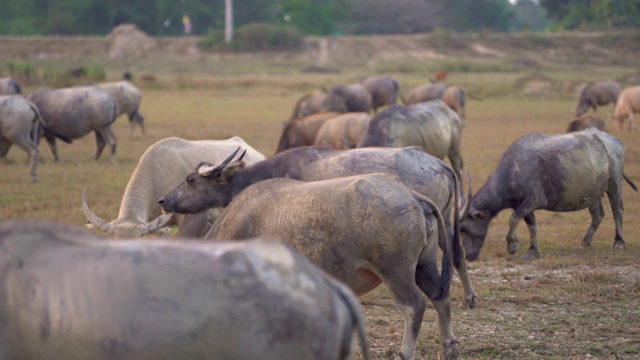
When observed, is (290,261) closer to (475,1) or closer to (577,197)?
(577,197)

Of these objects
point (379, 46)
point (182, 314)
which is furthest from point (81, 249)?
point (379, 46)

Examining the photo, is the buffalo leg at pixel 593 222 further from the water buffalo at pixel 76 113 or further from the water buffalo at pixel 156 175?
the water buffalo at pixel 76 113

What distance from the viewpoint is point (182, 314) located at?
3.29 meters

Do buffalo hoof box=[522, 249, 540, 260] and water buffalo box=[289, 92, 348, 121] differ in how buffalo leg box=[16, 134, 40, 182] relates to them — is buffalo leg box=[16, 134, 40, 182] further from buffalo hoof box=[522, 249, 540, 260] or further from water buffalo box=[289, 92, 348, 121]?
buffalo hoof box=[522, 249, 540, 260]

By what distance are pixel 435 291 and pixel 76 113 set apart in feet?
42.0

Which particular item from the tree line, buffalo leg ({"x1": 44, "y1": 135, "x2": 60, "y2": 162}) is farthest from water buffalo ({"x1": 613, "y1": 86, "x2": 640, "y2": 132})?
the tree line

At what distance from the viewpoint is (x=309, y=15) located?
→ 81.7 m

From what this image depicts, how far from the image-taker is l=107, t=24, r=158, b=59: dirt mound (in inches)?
2510

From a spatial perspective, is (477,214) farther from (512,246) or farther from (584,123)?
(584,123)

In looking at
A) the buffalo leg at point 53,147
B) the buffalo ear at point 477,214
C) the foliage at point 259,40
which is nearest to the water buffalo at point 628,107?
the buffalo leg at point 53,147

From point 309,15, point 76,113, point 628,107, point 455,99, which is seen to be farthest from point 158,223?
point 309,15

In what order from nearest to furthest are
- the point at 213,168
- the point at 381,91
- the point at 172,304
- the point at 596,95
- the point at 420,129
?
the point at 172,304 → the point at 213,168 → the point at 420,129 → the point at 381,91 → the point at 596,95

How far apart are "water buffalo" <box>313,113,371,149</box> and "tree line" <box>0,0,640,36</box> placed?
196 feet

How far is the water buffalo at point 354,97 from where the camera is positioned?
23.4 metres
